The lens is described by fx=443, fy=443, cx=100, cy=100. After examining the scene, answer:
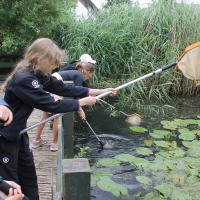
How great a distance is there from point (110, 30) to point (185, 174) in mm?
7418

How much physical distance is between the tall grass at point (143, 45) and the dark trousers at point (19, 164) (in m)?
6.71

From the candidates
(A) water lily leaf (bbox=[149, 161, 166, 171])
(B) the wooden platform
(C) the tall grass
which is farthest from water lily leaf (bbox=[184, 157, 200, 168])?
(C) the tall grass

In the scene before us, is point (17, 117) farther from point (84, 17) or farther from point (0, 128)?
point (84, 17)

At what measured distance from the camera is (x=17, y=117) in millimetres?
3396

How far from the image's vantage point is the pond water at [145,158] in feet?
13.6

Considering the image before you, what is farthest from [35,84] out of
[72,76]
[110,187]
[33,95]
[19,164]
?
[72,76]

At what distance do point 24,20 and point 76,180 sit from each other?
8.96 m

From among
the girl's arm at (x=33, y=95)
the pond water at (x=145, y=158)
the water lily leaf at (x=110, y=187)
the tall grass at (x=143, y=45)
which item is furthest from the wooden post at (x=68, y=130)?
the tall grass at (x=143, y=45)

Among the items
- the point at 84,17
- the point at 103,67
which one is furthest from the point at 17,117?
the point at 84,17

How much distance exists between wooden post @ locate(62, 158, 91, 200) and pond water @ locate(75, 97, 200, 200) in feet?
3.78

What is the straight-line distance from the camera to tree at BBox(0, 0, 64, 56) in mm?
11086

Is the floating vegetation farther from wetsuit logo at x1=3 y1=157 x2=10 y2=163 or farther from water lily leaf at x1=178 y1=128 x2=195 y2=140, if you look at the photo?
wetsuit logo at x1=3 y1=157 x2=10 y2=163

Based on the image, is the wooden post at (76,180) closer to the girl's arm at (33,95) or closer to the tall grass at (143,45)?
the girl's arm at (33,95)

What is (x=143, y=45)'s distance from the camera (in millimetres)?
11062
